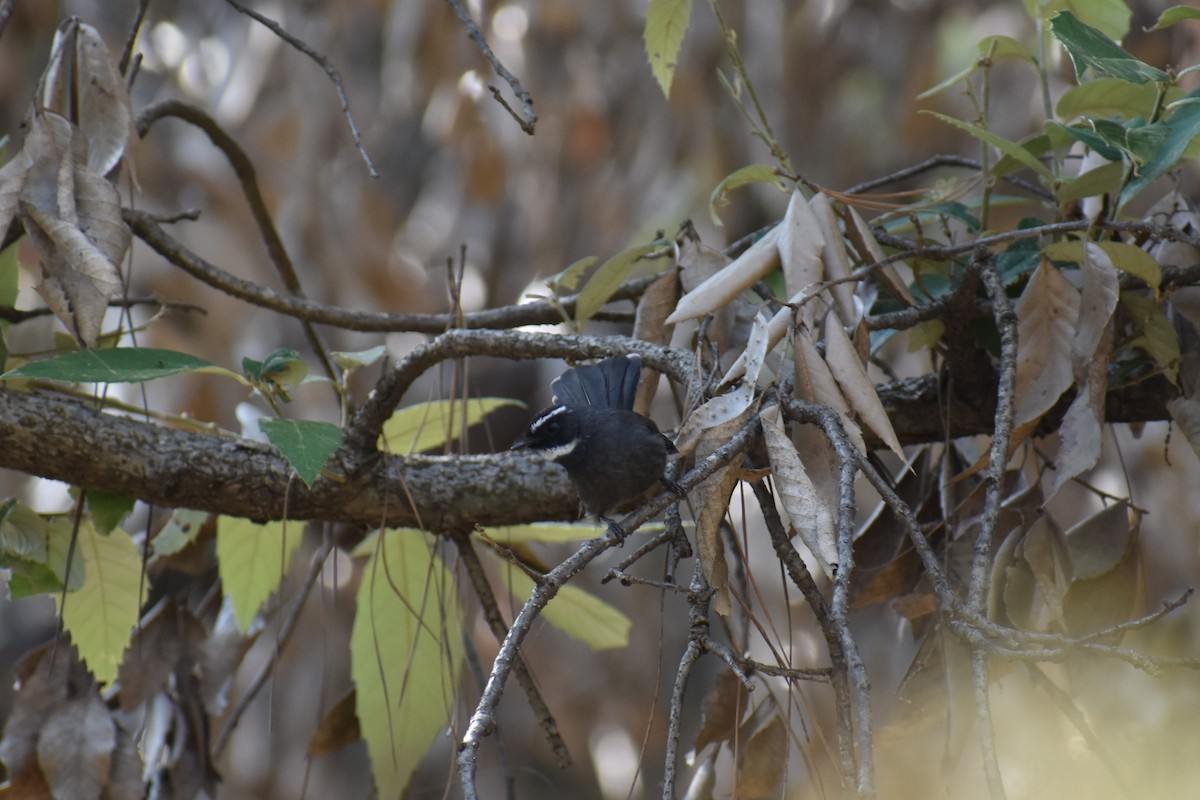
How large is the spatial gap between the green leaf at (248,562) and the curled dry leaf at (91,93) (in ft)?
2.48

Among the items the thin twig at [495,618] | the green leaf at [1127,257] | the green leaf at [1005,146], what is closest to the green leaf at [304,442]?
the thin twig at [495,618]

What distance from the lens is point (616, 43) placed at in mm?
4719

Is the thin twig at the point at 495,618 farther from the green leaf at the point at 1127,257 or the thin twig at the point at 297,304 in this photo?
the green leaf at the point at 1127,257

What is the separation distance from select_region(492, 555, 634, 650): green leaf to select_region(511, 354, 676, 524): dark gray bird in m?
0.25

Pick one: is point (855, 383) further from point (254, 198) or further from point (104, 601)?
point (254, 198)

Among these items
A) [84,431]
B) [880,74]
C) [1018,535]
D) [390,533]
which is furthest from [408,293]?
[1018,535]

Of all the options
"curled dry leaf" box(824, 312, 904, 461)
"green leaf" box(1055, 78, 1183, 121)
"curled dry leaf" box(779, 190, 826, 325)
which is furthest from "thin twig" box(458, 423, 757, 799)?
"green leaf" box(1055, 78, 1183, 121)

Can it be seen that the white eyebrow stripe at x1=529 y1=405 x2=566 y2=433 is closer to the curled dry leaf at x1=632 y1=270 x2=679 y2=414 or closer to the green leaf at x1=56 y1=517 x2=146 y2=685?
the curled dry leaf at x1=632 y1=270 x2=679 y2=414

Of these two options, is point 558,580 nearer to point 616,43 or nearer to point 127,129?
point 127,129

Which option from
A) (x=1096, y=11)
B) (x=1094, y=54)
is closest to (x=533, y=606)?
(x=1094, y=54)

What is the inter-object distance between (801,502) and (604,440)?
1.12 meters

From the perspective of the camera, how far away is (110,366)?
5.78 feet

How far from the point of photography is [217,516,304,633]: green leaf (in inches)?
91.4

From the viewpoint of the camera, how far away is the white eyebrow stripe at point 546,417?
2584mm
